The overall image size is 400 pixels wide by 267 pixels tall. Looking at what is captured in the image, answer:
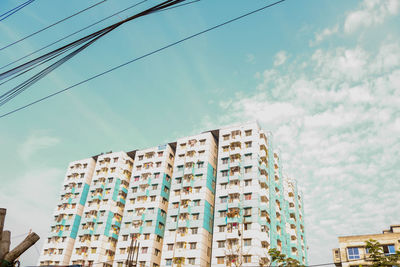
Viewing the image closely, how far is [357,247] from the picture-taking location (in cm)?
4372

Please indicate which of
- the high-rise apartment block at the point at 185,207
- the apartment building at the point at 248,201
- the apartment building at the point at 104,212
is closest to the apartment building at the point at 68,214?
the high-rise apartment block at the point at 185,207

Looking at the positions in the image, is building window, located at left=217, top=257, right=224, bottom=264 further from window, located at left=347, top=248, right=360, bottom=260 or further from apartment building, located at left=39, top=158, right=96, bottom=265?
apartment building, located at left=39, top=158, right=96, bottom=265

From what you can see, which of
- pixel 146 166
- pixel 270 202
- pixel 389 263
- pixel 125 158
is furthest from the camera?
pixel 125 158

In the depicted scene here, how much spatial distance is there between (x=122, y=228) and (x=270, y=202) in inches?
1114

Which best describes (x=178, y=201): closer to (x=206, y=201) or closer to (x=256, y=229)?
(x=206, y=201)

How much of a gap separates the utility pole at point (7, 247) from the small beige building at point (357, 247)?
141ft

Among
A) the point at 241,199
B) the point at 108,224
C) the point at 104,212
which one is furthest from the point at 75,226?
the point at 241,199

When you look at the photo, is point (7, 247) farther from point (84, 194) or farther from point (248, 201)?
point (84, 194)

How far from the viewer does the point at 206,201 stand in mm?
56094

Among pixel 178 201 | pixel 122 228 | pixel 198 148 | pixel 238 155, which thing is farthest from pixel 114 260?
pixel 238 155

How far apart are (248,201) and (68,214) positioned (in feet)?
137

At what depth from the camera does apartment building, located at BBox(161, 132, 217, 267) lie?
170 ft

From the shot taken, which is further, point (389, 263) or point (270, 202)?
point (270, 202)

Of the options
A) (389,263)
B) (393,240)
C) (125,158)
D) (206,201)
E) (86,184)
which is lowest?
(389,263)
